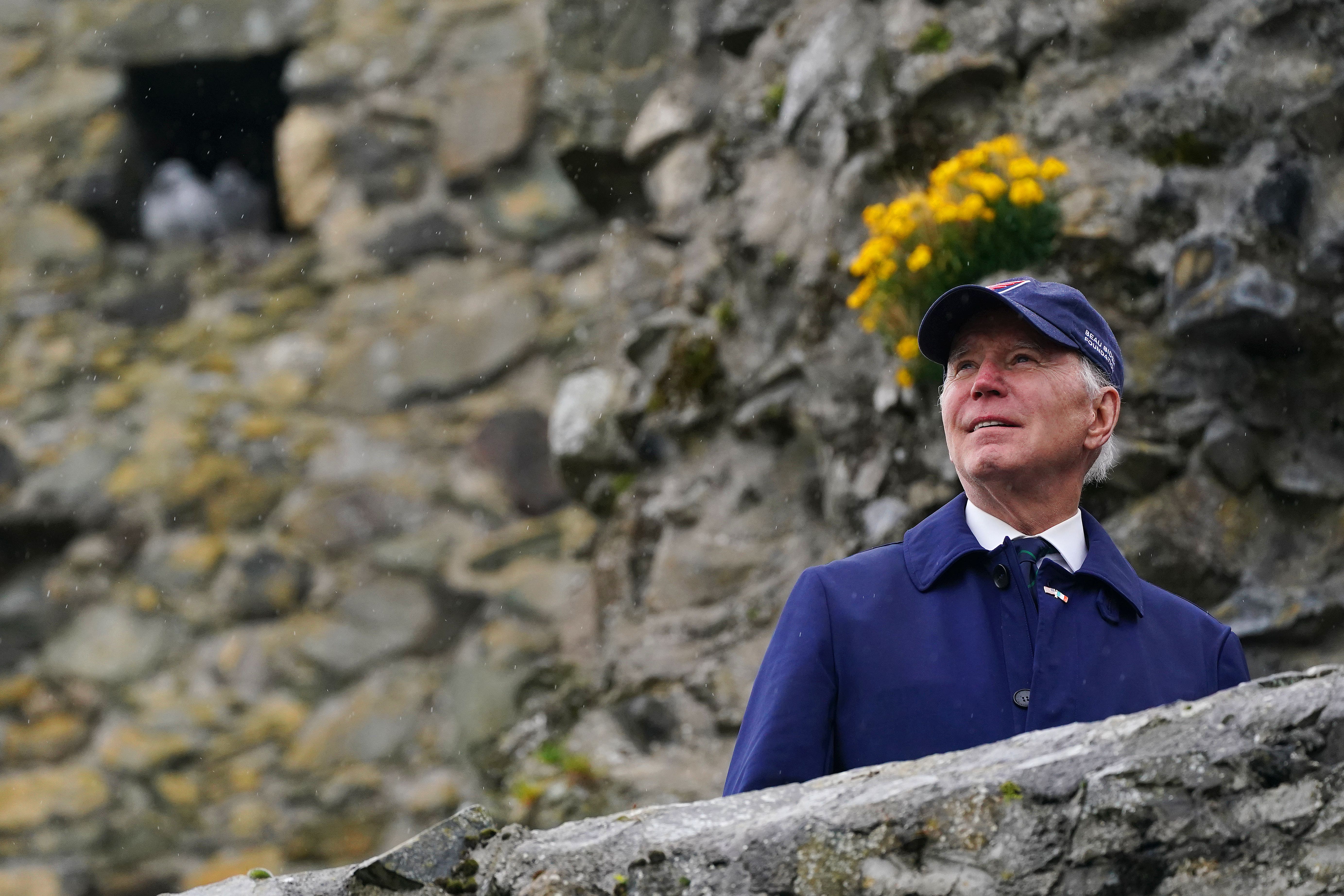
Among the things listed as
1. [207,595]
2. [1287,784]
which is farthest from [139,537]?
[1287,784]

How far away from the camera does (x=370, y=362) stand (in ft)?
16.7

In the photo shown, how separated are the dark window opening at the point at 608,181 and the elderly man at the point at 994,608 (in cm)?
311

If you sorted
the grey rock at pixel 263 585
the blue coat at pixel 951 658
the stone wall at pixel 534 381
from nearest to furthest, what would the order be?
the blue coat at pixel 951 658 < the stone wall at pixel 534 381 < the grey rock at pixel 263 585

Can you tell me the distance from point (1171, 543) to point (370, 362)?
324 centimetres

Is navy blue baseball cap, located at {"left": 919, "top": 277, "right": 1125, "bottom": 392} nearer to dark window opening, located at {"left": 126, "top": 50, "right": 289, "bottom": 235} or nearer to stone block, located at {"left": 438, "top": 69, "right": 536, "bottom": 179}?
stone block, located at {"left": 438, "top": 69, "right": 536, "bottom": 179}

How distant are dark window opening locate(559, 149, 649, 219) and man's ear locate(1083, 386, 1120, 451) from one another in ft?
10.3

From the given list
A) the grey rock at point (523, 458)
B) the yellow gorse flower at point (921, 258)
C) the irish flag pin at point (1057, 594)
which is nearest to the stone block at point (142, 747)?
the grey rock at point (523, 458)

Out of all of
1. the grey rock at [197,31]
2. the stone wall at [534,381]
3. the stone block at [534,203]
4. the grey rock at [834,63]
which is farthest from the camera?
the grey rock at [197,31]

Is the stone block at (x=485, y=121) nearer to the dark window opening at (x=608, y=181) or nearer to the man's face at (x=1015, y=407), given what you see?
the dark window opening at (x=608, y=181)

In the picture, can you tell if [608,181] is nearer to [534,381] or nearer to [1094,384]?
[534,381]

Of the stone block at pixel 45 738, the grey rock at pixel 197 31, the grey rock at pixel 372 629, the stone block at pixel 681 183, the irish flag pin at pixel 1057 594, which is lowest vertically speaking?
the stone block at pixel 45 738

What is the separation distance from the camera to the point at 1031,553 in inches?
67.3

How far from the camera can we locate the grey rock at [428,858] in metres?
1.37

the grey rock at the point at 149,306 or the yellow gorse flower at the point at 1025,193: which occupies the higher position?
the grey rock at the point at 149,306
